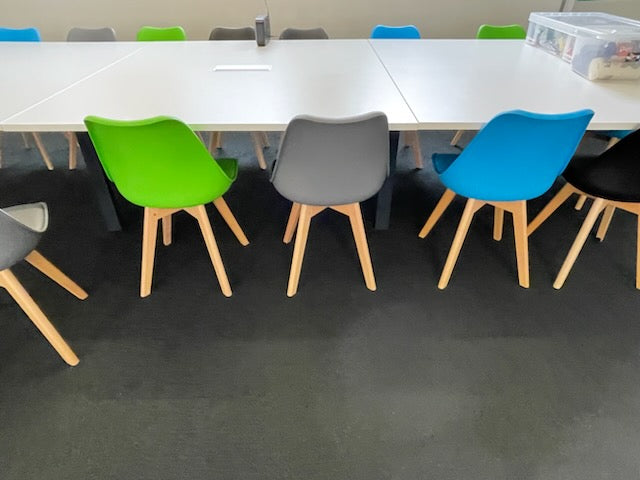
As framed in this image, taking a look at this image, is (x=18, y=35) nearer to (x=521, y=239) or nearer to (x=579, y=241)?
(x=521, y=239)

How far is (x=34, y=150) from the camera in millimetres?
2881

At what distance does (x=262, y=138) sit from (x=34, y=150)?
1681mm

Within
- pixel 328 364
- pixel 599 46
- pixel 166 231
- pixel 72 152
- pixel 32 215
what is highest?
pixel 599 46

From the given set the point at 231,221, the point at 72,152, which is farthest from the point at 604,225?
the point at 72,152

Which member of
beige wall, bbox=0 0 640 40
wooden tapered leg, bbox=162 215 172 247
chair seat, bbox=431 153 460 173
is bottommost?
wooden tapered leg, bbox=162 215 172 247

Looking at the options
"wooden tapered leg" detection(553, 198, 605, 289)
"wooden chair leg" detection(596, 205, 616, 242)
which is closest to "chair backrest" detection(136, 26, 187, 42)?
"wooden tapered leg" detection(553, 198, 605, 289)

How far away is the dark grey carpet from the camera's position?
1.21 metres

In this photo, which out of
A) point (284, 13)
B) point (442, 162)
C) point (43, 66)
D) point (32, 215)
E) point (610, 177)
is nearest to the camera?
point (32, 215)

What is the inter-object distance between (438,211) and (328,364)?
0.94 meters

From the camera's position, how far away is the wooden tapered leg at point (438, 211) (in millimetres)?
1839

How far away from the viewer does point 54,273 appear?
1.56 metres

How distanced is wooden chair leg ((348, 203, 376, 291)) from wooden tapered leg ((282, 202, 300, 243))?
0.32 metres

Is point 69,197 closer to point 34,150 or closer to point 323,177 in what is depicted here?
point 34,150

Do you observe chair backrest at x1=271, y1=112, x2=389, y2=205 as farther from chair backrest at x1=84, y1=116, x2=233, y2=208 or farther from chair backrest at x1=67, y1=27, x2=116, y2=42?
chair backrest at x1=67, y1=27, x2=116, y2=42
